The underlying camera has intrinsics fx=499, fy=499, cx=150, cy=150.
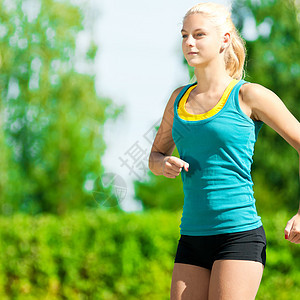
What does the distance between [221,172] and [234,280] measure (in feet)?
1.67

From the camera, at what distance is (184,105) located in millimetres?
2629

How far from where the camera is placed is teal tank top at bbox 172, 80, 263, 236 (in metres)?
2.39

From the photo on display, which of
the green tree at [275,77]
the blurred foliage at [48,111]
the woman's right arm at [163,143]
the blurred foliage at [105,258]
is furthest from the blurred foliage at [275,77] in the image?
the woman's right arm at [163,143]

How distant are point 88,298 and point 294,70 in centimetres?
1354

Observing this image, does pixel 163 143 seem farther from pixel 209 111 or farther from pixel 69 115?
pixel 69 115

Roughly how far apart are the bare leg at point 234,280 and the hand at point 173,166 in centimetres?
47

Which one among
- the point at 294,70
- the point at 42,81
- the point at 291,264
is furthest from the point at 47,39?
the point at 291,264

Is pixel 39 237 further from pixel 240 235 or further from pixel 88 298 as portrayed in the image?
pixel 240 235

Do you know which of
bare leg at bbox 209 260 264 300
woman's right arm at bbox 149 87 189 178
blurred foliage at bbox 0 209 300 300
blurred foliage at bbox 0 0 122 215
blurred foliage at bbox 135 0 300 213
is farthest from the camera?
blurred foliage at bbox 0 0 122 215

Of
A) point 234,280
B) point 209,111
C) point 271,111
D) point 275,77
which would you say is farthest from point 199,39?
point 275,77

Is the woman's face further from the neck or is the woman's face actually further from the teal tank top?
the teal tank top

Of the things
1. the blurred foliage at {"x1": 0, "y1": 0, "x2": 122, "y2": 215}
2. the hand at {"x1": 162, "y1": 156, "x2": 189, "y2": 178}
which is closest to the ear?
the hand at {"x1": 162, "y1": 156, "x2": 189, "y2": 178}

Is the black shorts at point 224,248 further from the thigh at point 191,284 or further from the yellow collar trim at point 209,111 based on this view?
the yellow collar trim at point 209,111

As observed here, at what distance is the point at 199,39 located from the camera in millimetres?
2520
